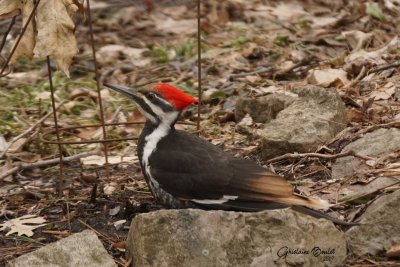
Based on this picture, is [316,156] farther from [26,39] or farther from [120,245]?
[26,39]

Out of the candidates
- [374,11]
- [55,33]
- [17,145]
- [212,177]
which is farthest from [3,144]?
[374,11]

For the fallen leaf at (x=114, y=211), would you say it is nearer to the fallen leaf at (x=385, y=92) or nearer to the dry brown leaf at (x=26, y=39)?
the dry brown leaf at (x=26, y=39)

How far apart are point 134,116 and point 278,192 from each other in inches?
110

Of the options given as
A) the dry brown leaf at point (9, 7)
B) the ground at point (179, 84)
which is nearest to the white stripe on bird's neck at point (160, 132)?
the ground at point (179, 84)

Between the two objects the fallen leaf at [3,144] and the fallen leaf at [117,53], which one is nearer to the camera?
the fallen leaf at [3,144]

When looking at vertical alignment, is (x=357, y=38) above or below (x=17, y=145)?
above

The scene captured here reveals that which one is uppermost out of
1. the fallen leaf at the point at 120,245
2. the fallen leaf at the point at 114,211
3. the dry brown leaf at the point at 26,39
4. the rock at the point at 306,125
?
the dry brown leaf at the point at 26,39

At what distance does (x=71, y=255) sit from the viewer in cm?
377

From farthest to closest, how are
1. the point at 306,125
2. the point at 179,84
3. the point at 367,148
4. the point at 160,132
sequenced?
the point at 179,84 < the point at 306,125 < the point at 367,148 < the point at 160,132

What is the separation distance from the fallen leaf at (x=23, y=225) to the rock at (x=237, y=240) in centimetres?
103

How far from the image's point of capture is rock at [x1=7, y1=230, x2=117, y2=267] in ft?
12.2

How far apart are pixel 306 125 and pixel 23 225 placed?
6.56ft

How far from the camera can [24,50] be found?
4250 millimetres

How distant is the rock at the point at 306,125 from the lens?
5.19 metres
